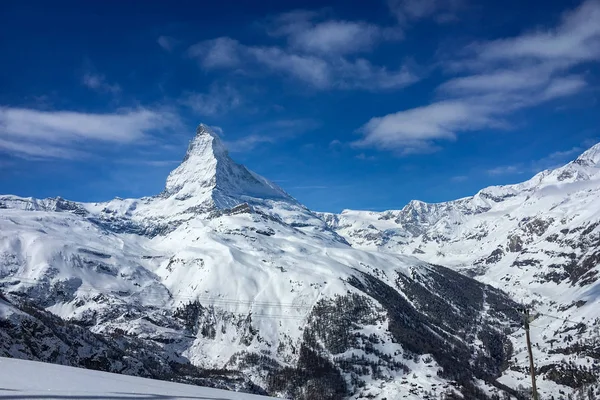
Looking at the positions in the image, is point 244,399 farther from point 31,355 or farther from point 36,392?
point 31,355

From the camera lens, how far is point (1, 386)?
54.3 ft

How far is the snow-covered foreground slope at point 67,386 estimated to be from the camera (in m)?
16.2

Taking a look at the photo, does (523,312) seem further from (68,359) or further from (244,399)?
(68,359)

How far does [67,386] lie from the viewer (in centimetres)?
1784

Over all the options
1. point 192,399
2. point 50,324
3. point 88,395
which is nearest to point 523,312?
point 192,399

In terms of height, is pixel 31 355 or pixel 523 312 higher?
pixel 523 312

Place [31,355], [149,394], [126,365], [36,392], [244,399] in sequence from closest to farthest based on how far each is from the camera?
[36,392] → [149,394] → [244,399] → [31,355] → [126,365]

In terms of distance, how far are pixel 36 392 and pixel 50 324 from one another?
657 feet

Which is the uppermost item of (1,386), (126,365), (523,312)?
(523,312)

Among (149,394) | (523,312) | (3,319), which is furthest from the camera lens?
(3,319)

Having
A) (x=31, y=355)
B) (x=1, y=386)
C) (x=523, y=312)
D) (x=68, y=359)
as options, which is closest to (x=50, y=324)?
(x=68, y=359)

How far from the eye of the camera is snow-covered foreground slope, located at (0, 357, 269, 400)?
16172 millimetres

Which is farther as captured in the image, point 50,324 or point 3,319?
point 50,324

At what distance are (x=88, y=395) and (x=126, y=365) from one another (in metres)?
191
